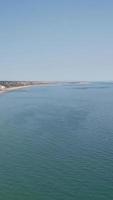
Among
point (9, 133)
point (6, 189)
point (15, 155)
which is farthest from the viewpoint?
point (9, 133)

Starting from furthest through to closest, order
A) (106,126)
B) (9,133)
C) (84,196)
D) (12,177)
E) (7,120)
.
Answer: (7,120)
(106,126)
(9,133)
(12,177)
(84,196)

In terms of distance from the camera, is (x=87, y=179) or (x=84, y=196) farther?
(x=87, y=179)

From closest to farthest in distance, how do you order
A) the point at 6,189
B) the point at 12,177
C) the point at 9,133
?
1. the point at 6,189
2. the point at 12,177
3. the point at 9,133

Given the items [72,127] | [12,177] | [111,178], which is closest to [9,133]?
[72,127]

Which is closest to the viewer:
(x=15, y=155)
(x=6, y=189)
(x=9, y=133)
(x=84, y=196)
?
(x=84, y=196)

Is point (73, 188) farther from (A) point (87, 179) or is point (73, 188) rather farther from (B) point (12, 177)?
(B) point (12, 177)

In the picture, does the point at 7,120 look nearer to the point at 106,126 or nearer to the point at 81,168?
the point at 106,126

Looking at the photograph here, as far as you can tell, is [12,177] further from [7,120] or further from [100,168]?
[7,120]

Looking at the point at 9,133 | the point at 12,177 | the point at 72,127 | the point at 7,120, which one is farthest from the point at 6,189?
the point at 7,120

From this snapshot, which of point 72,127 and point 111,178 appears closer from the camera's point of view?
point 111,178
